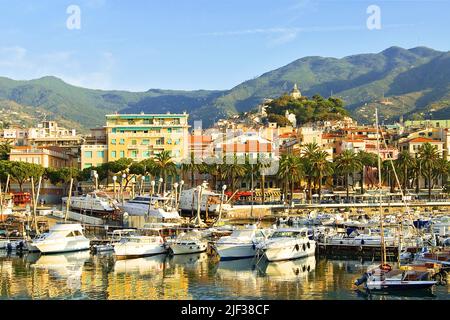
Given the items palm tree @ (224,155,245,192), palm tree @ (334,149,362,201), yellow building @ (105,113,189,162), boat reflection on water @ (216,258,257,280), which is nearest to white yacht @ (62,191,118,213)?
palm tree @ (224,155,245,192)

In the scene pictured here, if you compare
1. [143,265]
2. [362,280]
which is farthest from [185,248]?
[362,280]

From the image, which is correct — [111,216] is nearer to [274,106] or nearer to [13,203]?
[13,203]

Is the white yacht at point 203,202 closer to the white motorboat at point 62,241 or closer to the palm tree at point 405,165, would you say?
the white motorboat at point 62,241

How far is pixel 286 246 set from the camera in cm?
4409

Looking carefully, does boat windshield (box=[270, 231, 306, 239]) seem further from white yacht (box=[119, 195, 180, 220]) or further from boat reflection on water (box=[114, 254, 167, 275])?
white yacht (box=[119, 195, 180, 220])

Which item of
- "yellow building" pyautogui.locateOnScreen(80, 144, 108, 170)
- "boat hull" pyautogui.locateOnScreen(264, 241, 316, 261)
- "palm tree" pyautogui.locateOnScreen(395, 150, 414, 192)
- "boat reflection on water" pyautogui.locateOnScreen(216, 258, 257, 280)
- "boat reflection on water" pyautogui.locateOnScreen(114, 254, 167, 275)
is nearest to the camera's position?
"boat reflection on water" pyautogui.locateOnScreen(216, 258, 257, 280)

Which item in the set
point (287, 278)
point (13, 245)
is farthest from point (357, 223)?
point (13, 245)

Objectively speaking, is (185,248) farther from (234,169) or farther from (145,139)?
(145,139)

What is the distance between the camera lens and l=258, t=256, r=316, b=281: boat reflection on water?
38219mm

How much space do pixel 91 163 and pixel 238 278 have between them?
207ft

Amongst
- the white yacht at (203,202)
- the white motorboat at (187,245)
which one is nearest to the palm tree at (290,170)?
the white yacht at (203,202)

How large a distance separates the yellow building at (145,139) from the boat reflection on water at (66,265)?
158ft

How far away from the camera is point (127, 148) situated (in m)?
97.1

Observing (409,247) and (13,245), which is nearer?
(409,247)
